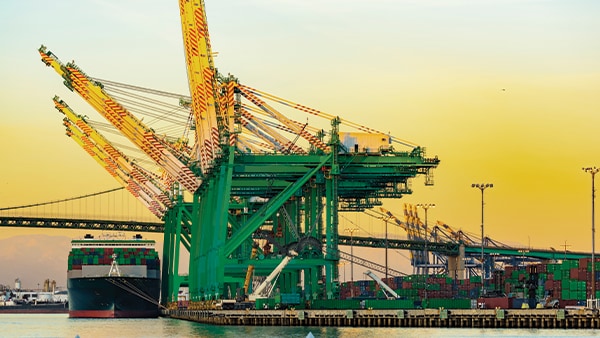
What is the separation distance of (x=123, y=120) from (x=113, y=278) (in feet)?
96.3

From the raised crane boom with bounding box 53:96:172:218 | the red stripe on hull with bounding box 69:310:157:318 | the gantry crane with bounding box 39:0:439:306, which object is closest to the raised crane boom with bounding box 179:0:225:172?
the gantry crane with bounding box 39:0:439:306

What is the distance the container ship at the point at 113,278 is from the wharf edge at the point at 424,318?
47.0 metres

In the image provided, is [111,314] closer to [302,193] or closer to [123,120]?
[123,120]

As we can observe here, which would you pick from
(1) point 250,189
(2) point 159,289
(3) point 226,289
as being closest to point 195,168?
(1) point 250,189

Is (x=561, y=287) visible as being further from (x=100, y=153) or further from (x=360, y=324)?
(x=100, y=153)

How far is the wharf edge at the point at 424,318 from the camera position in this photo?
83.4m

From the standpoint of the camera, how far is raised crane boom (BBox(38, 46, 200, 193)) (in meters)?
114

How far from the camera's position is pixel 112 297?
465ft

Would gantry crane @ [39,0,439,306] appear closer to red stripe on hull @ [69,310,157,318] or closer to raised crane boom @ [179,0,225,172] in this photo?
raised crane boom @ [179,0,225,172]

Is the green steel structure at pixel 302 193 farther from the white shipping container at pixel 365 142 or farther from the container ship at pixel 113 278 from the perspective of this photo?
the container ship at pixel 113 278

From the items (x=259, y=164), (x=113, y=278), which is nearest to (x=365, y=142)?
(x=259, y=164)

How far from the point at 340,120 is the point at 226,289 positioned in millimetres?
37237

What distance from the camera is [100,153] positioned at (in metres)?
138

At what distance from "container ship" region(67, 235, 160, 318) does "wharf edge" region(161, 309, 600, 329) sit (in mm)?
47007
